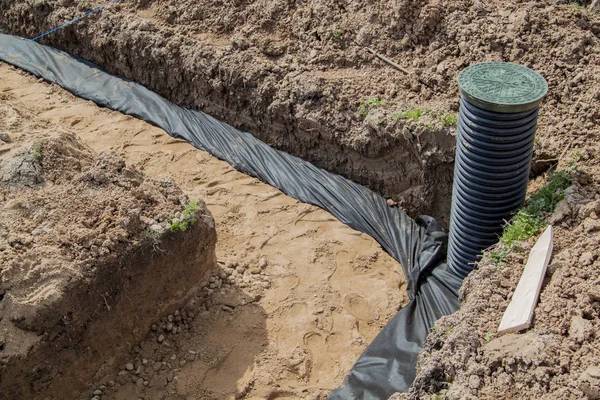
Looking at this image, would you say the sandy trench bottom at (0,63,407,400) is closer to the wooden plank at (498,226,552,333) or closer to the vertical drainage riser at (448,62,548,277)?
the vertical drainage riser at (448,62,548,277)

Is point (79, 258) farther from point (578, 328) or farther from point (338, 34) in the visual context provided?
point (338, 34)

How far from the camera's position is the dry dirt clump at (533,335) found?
333 centimetres

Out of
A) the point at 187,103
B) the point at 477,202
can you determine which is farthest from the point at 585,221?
the point at 187,103

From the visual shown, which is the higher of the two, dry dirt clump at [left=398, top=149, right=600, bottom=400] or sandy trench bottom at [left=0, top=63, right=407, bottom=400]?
dry dirt clump at [left=398, top=149, right=600, bottom=400]

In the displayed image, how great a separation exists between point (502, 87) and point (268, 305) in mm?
2330

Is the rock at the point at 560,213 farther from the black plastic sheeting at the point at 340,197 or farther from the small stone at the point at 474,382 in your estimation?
the small stone at the point at 474,382

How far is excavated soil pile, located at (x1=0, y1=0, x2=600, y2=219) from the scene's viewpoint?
5.42m

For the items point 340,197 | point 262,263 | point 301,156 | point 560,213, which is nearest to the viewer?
point 560,213

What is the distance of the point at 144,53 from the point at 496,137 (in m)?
4.36

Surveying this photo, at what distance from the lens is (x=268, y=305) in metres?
5.14

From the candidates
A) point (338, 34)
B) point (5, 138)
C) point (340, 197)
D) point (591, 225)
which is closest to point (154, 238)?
point (5, 138)

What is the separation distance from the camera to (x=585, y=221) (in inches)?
164

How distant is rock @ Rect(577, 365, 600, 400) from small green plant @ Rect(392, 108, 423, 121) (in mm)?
2717

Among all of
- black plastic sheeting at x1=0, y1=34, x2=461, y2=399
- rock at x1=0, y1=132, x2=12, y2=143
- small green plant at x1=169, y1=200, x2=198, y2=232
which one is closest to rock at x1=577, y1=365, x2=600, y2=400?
black plastic sheeting at x1=0, y1=34, x2=461, y2=399
